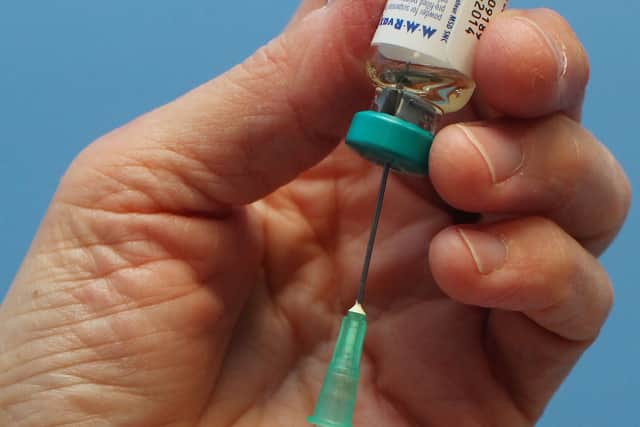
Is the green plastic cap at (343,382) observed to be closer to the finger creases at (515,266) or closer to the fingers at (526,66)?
the finger creases at (515,266)

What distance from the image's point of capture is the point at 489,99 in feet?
2.32

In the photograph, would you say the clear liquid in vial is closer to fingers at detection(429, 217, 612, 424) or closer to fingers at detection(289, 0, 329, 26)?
fingers at detection(429, 217, 612, 424)

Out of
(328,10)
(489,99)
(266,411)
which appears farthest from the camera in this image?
(266,411)

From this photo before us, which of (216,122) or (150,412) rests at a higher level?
(216,122)

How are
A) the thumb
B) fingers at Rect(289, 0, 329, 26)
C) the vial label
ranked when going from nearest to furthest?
the vial label < the thumb < fingers at Rect(289, 0, 329, 26)

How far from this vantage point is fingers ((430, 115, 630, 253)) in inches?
27.5

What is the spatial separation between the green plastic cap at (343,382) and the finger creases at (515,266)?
0.12 metres

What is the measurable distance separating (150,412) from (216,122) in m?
0.42

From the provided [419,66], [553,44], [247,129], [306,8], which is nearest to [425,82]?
[419,66]

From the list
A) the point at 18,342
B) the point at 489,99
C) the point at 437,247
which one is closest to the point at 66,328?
the point at 18,342

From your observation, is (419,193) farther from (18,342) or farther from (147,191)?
(18,342)

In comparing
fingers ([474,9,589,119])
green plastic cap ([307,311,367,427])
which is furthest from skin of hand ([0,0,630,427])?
green plastic cap ([307,311,367,427])

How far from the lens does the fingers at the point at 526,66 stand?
67 cm

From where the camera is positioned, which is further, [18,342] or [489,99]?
[18,342]
